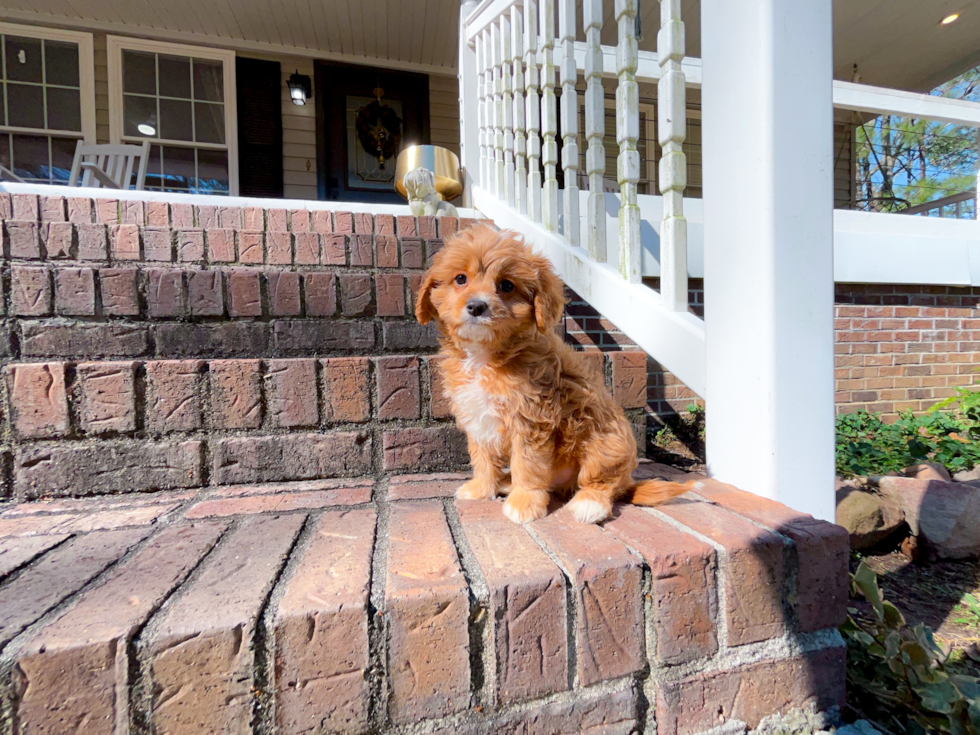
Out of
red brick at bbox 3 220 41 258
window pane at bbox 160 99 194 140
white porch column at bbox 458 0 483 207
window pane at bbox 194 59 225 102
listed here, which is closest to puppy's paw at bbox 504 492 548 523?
red brick at bbox 3 220 41 258

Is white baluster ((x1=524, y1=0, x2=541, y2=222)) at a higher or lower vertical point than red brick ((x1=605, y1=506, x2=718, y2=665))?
higher

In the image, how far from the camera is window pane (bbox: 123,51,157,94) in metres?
5.76

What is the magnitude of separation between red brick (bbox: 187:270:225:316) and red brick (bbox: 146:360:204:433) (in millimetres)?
322

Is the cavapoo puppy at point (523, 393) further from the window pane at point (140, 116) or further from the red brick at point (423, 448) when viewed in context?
the window pane at point (140, 116)

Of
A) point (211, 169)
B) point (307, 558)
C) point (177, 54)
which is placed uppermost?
point (177, 54)

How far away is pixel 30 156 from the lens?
18.8 feet

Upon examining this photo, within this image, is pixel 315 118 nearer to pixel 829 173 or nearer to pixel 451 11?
pixel 451 11

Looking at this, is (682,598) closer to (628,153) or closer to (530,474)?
(530,474)

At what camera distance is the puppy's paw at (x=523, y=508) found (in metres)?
1.15

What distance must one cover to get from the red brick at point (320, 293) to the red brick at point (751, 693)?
1620 mm

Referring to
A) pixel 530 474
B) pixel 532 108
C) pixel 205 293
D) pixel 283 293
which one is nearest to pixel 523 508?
pixel 530 474

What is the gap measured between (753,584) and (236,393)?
1534 millimetres

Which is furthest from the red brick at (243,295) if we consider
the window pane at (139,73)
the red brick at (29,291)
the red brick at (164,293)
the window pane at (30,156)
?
the window pane at (30,156)

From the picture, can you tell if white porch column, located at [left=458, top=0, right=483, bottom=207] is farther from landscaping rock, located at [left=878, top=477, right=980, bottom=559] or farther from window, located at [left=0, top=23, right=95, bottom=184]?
window, located at [left=0, top=23, right=95, bottom=184]
